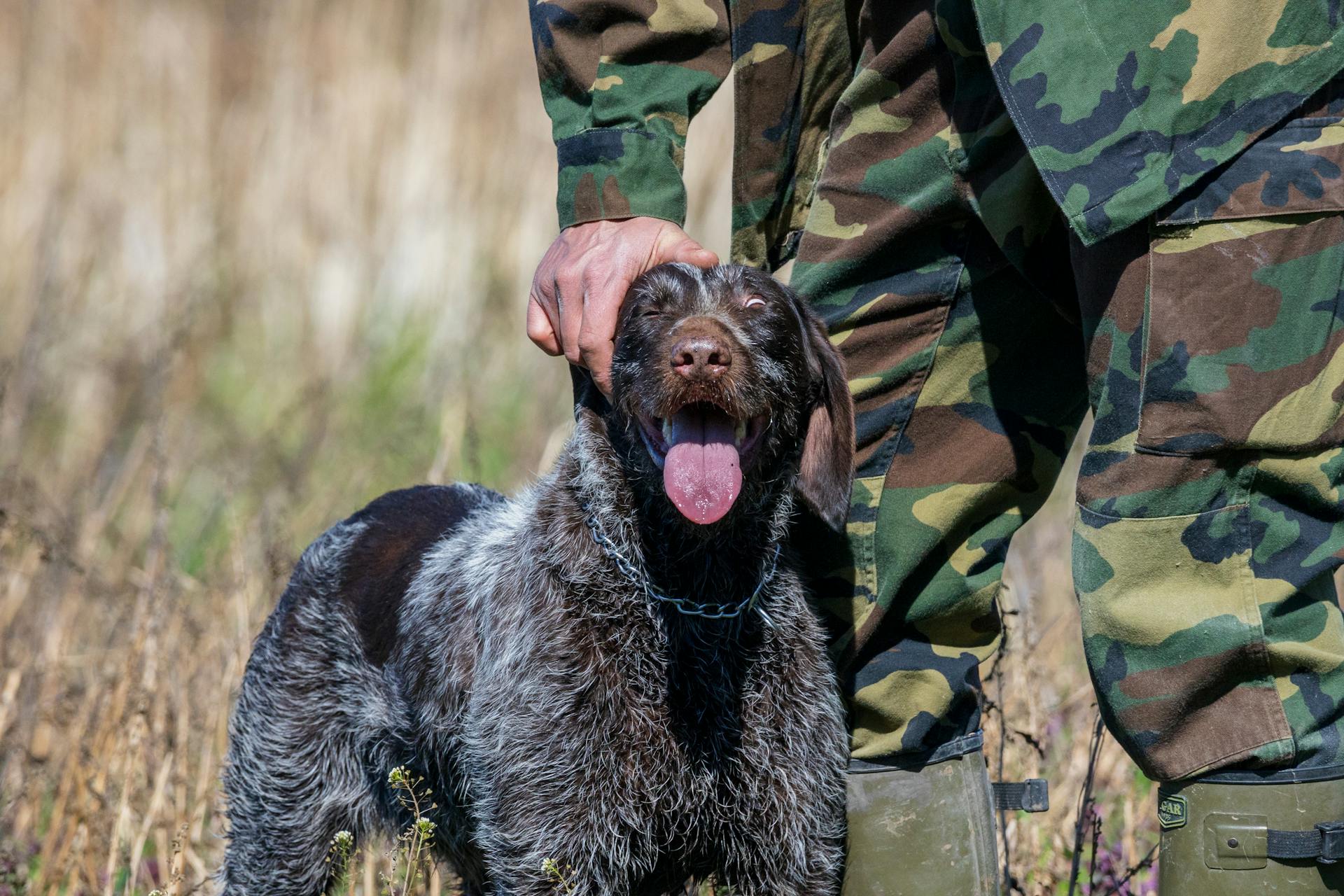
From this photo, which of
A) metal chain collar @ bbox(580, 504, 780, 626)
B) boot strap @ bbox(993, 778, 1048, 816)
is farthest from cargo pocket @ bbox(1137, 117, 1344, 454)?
boot strap @ bbox(993, 778, 1048, 816)

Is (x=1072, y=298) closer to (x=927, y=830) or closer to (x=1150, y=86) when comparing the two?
(x=1150, y=86)

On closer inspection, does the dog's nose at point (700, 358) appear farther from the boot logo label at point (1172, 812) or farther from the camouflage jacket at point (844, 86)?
the boot logo label at point (1172, 812)

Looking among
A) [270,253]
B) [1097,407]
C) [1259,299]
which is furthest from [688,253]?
[270,253]

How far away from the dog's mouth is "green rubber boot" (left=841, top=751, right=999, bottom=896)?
0.76 m

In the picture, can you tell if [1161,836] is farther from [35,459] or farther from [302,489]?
[35,459]

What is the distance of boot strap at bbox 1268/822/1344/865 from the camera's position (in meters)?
2.24

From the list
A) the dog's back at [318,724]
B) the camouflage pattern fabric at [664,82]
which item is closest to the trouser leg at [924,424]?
the camouflage pattern fabric at [664,82]

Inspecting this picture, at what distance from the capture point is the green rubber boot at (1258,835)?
2.26m

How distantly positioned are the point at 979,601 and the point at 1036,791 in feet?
1.51

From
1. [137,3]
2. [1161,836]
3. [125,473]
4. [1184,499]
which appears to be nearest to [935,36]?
[1184,499]

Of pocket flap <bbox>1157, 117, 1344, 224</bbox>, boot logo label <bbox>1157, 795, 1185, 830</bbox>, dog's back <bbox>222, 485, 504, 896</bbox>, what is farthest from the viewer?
dog's back <bbox>222, 485, 504, 896</bbox>

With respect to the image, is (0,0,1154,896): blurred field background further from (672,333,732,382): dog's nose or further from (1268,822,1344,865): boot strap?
(1268,822,1344,865): boot strap

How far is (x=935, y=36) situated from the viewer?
2.70 meters

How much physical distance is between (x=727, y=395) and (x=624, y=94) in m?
0.62
